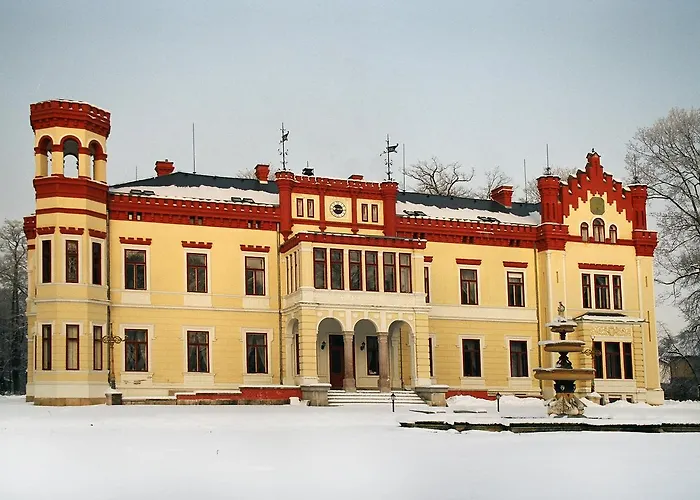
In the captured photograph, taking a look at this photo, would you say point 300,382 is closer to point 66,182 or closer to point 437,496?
point 66,182

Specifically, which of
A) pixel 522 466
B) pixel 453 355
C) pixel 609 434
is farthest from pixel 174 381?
pixel 522 466

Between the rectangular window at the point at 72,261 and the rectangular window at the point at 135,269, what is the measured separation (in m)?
2.09

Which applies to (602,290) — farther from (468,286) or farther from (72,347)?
(72,347)

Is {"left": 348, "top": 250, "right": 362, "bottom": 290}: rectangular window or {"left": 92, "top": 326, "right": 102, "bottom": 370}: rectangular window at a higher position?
{"left": 348, "top": 250, "right": 362, "bottom": 290}: rectangular window

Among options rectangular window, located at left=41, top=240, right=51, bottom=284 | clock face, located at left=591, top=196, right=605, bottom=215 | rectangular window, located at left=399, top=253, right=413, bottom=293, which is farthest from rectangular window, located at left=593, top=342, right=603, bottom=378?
rectangular window, located at left=41, top=240, right=51, bottom=284

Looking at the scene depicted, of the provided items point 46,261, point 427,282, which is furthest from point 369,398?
point 46,261

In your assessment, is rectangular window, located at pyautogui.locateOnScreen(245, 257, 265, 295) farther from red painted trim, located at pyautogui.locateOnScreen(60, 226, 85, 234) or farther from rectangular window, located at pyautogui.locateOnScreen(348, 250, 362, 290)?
red painted trim, located at pyautogui.locateOnScreen(60, 226, 85, 234)

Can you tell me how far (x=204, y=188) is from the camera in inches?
1560

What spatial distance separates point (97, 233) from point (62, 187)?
2.02 m

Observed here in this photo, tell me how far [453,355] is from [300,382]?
7.93 metres

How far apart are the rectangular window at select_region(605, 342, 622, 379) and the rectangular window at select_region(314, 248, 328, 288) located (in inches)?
521

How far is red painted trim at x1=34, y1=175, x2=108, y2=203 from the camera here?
3462 centimetres

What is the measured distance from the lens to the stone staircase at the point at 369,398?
115 ft

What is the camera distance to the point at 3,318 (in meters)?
56.2
